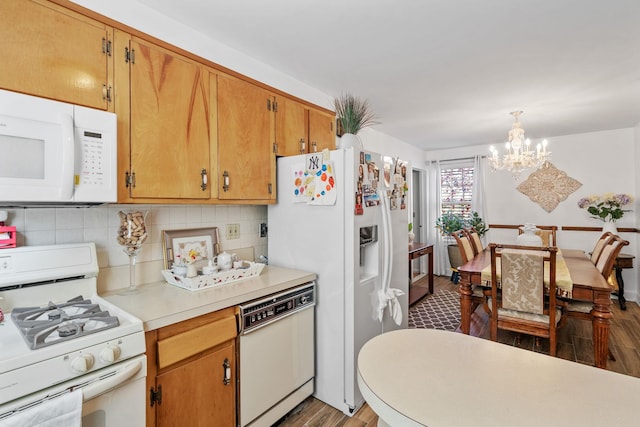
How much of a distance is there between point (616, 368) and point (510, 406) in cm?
274

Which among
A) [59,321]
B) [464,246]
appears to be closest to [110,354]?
[59,321]

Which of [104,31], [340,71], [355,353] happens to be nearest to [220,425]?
[355,353]

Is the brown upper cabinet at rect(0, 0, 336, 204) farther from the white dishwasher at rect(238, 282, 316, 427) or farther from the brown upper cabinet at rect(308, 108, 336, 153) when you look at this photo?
the white dishwasher at rect(238, 282, 316, 427)

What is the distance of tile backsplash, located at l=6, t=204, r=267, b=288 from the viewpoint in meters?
1.51

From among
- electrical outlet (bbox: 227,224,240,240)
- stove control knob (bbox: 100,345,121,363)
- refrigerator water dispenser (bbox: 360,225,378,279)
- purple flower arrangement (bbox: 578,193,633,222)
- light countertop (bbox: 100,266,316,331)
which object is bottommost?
stove control knob (bbox: 100,345,121,363)

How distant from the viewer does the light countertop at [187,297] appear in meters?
1.38

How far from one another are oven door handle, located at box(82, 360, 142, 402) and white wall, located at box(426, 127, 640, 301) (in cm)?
550

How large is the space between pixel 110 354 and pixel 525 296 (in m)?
2.70

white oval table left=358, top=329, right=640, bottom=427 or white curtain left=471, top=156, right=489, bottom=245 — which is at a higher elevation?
white curtain left=471, top=156, right=489, bottom=245

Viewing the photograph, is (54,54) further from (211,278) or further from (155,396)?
(155,396)

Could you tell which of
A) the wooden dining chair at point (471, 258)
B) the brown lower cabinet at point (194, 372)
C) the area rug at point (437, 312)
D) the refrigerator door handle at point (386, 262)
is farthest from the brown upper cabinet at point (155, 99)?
the area rug at point (437, 312)

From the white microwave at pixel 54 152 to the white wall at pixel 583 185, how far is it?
5.51 meters

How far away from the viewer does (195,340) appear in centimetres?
146

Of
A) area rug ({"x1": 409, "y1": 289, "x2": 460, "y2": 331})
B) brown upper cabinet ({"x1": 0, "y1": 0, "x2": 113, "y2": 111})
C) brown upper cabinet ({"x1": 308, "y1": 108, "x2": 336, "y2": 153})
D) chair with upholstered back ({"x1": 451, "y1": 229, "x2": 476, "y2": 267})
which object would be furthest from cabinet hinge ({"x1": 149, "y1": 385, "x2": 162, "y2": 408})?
chair with upholstered back ({"x1": 451, "y1": 229, "x2": 476, "y2": 267})
